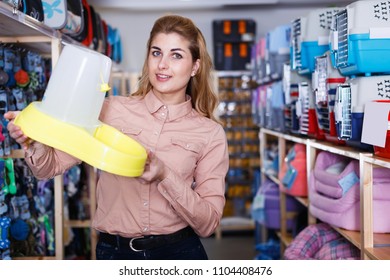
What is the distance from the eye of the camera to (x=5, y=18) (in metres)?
2.53

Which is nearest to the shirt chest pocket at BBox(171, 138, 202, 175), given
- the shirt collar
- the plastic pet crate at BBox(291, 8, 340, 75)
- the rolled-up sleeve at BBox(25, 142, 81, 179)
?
the shirt collar

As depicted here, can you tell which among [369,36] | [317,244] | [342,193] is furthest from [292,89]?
[369,36]

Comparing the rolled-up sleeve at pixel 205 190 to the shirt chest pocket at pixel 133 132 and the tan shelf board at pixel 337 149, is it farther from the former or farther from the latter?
the tan shelf board at pixel 337 149

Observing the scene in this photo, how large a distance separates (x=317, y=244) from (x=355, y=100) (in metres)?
1.11

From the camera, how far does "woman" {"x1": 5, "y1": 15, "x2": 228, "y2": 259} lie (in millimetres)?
2174

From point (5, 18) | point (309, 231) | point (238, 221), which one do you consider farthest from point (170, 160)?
point (238, 221)

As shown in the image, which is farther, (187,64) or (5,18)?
(5,18)

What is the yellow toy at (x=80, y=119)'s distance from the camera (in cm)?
157

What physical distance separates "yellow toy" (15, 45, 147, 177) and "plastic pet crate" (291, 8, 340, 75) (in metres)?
2.18

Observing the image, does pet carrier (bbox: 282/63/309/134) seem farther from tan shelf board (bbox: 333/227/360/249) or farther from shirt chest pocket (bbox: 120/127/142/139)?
shirt chest pocket (bbox: 120/127/142/139)

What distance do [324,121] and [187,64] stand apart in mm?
1398

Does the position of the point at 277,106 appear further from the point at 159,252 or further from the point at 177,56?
the point at 159,252

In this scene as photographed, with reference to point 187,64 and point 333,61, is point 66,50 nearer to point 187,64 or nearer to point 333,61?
point 187,64
